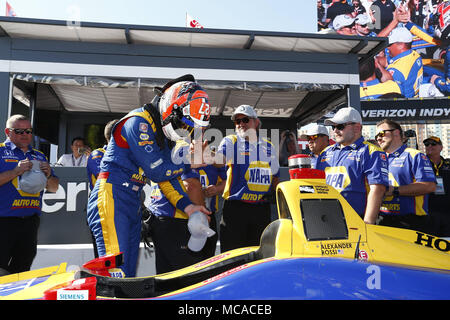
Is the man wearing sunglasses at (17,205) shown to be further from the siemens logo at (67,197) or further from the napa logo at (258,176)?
the napa logo at (258,176)

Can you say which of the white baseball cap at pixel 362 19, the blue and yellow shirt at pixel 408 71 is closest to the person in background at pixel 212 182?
the blue and yellow shirt at pixel 408 71

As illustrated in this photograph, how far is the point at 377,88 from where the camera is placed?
18484 mm

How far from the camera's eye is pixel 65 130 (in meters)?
9.73

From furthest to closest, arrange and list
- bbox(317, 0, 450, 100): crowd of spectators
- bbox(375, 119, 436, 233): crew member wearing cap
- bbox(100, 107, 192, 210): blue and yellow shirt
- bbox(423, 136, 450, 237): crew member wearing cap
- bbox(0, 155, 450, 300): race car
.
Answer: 1. bbox(317, 0, 450, 100): crowd of spectators
2. bbox(423, 136, 450, 237): crew member wearing cap
3. bbox(375, 119, 436, 233): crew member wearing cap
4. bbox(100, 107, 192, 210): blue and yellow shirt
5. bbox(0, 155, 450, 300): race car

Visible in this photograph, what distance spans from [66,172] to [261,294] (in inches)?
165

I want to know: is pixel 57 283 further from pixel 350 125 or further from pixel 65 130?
pixel 65 130

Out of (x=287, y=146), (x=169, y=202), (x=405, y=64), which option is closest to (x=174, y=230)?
(x=169, y=202)

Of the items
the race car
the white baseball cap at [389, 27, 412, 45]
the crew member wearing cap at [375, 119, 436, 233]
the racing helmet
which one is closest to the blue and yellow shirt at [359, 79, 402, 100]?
the white baseball cap at [389, 27, 412, 45]

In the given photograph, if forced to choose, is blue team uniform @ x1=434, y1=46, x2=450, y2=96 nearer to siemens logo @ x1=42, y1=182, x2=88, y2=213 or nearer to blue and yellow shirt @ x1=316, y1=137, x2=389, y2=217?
blue and yellow shirt @ x1=316, y1=137, x2=389, y2=217

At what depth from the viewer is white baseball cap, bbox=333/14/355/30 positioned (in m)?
20.4

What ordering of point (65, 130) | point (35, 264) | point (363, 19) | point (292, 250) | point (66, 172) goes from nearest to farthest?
point (292, 250) → point (35, 264) → point (66, 172) → point (65, 130) → point (363, 19)

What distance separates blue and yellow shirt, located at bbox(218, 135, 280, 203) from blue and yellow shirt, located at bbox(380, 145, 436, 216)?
1203 millimetres

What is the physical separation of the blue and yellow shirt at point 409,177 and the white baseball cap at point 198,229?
2.09 m

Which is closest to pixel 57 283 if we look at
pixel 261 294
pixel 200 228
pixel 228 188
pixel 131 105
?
pixel 200 228
